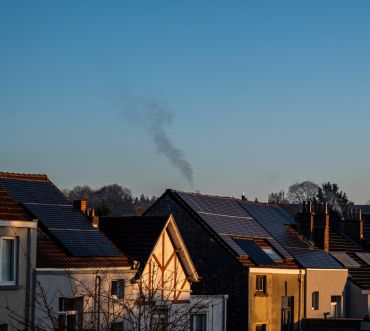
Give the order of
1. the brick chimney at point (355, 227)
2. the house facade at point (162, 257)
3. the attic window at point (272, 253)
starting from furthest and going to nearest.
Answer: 1. the brick chimney at point (355, 227)
2. the attic window at point (272, 253)
3. the house facade at point (162, 257)

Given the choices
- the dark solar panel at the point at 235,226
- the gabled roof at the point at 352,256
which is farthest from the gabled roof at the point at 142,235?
the gabled roof at the point at 352,256

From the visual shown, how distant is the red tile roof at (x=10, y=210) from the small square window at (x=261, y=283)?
1661cm

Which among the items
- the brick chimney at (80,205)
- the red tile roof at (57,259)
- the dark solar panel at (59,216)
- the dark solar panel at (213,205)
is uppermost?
the dark solar panel at (213,205)

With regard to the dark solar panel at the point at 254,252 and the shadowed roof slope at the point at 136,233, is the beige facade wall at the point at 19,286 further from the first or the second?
the dark solar panel at the point at 254,252

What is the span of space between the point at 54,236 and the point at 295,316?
19890 mm

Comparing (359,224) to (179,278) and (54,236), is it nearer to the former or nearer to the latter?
(179,278)

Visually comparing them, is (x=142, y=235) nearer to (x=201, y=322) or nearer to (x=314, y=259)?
(x=201, y=322)

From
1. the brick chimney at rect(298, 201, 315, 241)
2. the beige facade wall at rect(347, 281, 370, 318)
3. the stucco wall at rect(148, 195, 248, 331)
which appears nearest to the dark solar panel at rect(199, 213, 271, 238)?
the stucco wall at rect(148, 195, 248, 331)

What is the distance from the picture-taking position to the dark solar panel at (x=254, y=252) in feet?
155

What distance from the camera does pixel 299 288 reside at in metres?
50.8

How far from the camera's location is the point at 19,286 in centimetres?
3062

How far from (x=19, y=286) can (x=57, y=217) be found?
5.41m

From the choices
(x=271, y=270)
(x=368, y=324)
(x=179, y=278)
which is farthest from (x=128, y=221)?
(x=368, y=324)

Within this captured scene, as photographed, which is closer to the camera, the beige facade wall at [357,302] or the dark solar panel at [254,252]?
the dark solar panel at [254,252]
